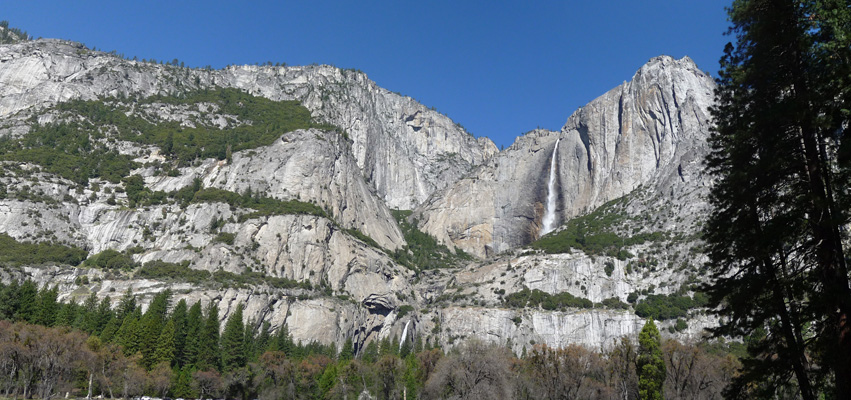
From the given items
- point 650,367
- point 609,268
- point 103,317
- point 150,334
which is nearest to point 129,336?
point 150,334

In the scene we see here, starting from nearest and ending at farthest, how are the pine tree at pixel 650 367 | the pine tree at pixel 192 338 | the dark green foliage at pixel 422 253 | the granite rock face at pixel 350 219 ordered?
the pine tree at pixel 650 367
the pine tree at pixel 192 338
the granite rock face at pixel 350 219
the dark green foliage at pixel 422 253

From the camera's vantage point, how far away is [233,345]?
87500 millimetres

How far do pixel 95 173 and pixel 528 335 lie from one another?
107202 mm

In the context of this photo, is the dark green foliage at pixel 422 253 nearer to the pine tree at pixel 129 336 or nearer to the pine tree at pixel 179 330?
the pine tree at pixel 179 330

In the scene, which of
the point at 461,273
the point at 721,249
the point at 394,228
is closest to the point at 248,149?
the point at 394,228

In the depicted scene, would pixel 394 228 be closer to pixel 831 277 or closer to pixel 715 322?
pixel 715 322

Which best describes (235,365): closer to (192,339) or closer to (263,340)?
(192,339)

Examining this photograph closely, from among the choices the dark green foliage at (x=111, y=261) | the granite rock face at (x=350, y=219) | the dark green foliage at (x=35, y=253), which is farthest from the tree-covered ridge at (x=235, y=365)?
the dark green foliage at (x=35, y=253)

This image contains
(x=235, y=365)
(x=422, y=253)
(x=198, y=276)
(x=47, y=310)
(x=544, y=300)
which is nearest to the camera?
(x=47, y=310)

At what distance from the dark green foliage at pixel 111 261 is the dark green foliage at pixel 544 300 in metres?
81.2

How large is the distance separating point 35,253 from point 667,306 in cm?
12508

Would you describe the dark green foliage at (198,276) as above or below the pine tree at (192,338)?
above

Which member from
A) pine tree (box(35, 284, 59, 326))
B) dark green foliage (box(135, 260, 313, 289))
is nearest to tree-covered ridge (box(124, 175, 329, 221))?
dark green foliage (box(135, 260, 313, 289))

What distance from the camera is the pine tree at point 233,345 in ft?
280
